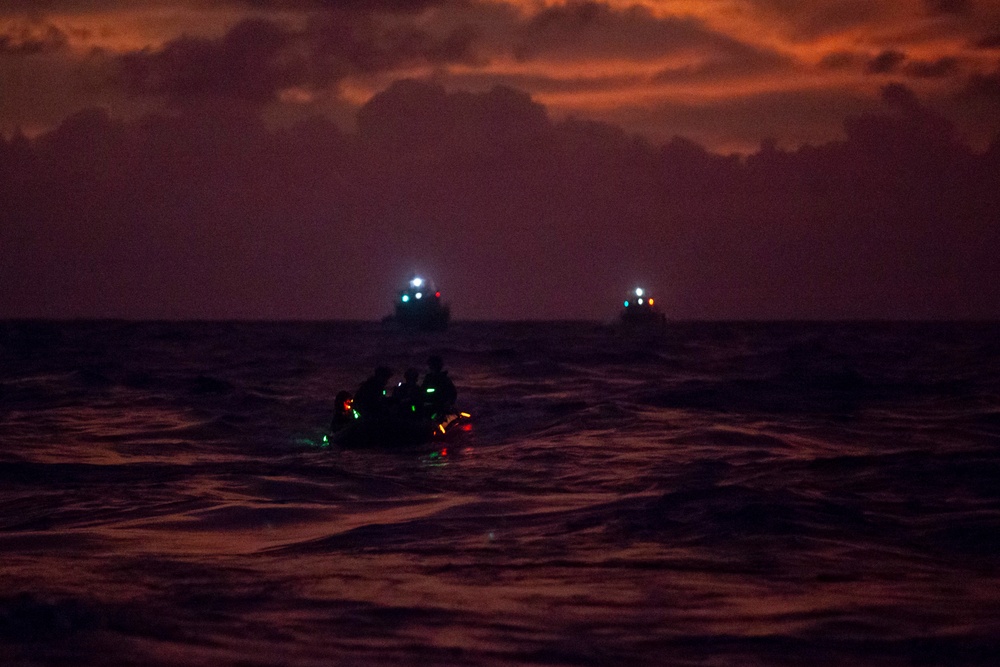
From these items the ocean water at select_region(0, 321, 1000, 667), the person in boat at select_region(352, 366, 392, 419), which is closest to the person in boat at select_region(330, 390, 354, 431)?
the person in boat at select_region(352, 366, 392, 419)

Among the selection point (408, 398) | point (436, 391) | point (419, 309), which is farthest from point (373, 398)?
point (419, 309)

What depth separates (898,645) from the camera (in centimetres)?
889

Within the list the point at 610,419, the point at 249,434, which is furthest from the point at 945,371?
the point at 249,434

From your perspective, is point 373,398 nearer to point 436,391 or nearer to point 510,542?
point 436,391

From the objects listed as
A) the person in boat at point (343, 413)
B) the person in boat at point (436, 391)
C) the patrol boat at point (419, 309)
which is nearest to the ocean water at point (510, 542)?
the person in boat at point (343, 413)

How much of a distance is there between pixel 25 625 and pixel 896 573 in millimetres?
8034

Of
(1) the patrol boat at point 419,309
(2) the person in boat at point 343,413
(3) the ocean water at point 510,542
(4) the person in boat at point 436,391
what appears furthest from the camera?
(1) the patrol boat at point 419,309

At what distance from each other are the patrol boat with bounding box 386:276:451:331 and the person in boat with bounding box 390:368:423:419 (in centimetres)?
9118

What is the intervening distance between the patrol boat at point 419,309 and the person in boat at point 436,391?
90550 mm

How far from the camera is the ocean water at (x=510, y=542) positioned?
353 inches

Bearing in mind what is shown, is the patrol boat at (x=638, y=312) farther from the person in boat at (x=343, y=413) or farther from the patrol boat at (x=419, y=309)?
the person in boat at (x=343, y=413)

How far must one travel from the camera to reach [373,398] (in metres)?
24.5

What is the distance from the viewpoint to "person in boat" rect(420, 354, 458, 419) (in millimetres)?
25094

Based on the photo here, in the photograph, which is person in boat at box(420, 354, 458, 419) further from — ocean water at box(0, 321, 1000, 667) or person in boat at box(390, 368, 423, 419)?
ocean water at box(0, 321, 1000, 667)
